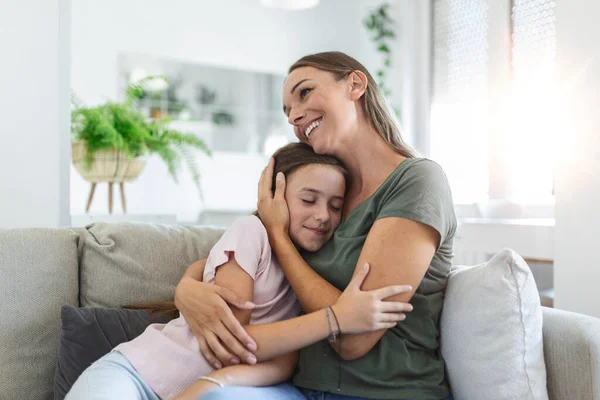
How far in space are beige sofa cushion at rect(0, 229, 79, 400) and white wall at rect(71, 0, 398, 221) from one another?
298 centimetres

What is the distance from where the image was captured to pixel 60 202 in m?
2.17

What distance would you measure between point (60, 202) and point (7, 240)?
0.63 metres

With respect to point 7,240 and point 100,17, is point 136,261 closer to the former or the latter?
point 7,240

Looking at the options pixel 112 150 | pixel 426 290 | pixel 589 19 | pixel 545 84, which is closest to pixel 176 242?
pixel 426 290

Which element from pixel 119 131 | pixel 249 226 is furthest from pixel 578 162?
pixel 119 131

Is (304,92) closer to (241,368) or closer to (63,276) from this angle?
(241,368)

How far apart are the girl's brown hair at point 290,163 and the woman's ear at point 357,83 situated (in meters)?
0.17

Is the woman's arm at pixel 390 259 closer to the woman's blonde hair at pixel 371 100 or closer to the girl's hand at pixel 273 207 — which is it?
the girl's hand at pixel 273 207

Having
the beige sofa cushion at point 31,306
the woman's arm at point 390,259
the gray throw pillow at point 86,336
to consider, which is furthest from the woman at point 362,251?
the beige sofa cushion at point 31,306

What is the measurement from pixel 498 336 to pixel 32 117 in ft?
5.69

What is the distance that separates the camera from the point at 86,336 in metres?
1.46

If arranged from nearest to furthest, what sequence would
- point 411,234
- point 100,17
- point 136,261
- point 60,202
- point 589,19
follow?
point 411,234
point 136,261
point 589,19
point 60,202
point 100,17

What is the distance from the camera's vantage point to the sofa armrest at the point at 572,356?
111 cm

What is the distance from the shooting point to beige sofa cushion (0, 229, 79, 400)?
1.48 meters
